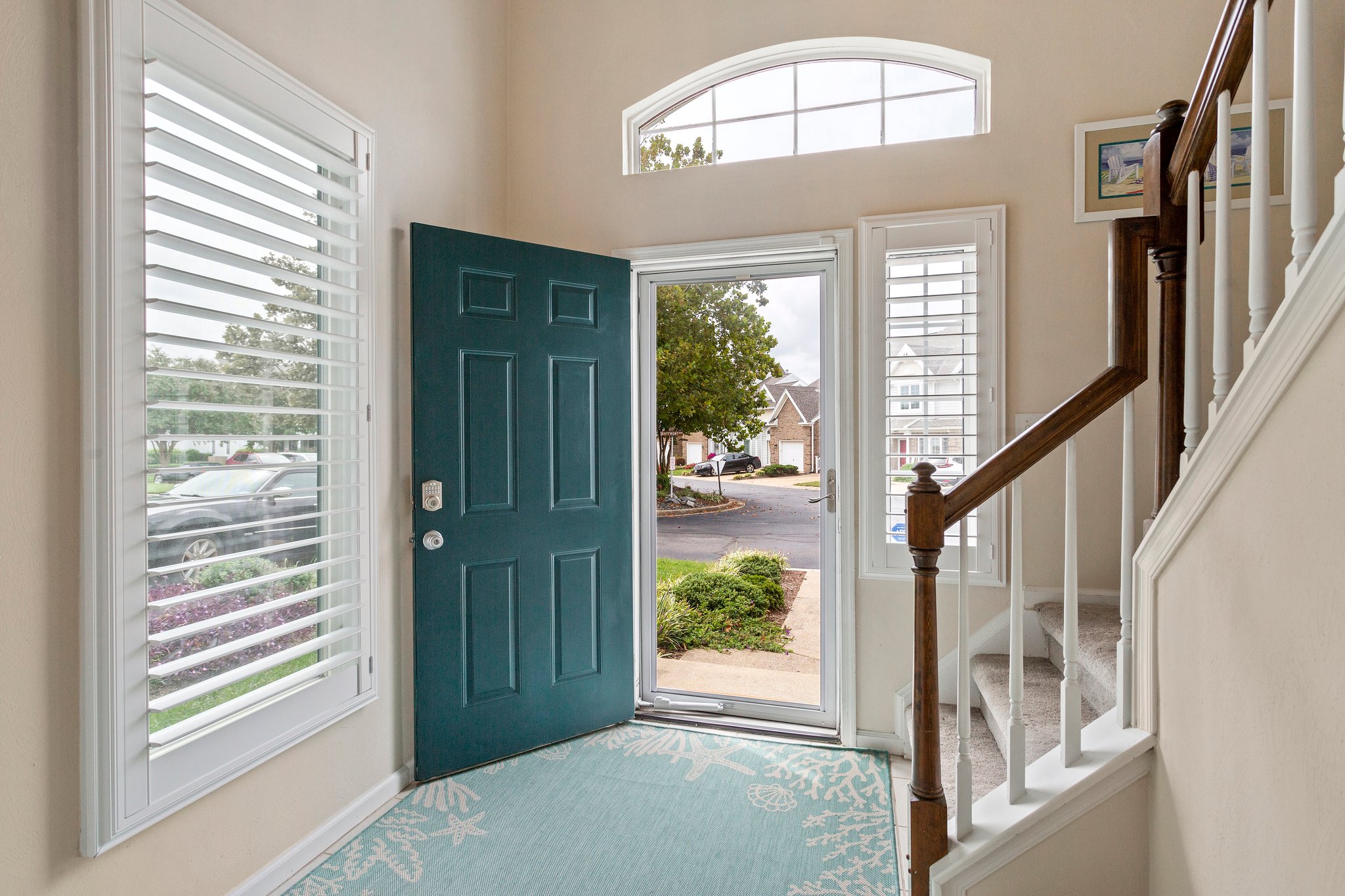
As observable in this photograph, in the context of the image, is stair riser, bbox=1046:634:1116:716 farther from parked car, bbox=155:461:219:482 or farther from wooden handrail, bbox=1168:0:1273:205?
parked car, bbox=155:461:219:482

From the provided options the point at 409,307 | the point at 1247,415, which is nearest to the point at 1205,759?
the point at 1247,415

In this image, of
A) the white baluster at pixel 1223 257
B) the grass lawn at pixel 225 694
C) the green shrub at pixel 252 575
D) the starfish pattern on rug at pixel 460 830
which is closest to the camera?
the white baluster at pixel 1223 257

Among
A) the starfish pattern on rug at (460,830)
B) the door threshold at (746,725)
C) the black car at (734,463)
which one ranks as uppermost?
the black car at (734,463)

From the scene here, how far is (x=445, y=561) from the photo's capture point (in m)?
2.52

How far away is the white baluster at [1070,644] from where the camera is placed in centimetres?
155

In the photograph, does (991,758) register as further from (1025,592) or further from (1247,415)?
(1247,415)

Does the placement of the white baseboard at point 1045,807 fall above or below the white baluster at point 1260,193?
below

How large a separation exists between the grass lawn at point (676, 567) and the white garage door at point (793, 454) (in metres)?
0.60

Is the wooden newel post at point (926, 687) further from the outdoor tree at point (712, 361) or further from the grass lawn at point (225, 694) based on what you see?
the grass lawn at point (225, 694)

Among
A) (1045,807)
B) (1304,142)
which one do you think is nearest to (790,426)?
(1045,807)

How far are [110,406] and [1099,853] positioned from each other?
2353 mm

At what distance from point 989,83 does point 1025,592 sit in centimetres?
191

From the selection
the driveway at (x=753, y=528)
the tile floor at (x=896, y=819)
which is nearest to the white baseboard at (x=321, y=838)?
the tile floor at (x=896, y=819)

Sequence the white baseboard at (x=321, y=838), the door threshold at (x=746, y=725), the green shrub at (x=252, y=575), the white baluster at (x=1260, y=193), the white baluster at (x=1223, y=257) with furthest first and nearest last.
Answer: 1. the door threshold at (x=746, y=725)
2. the white baseboard at (x=321, y=838)
3. the green shrub at (x=252, y=575)
4. the white baluster at (x=1223, y=257)
5. the white baluster at (x=1260, y=193)
